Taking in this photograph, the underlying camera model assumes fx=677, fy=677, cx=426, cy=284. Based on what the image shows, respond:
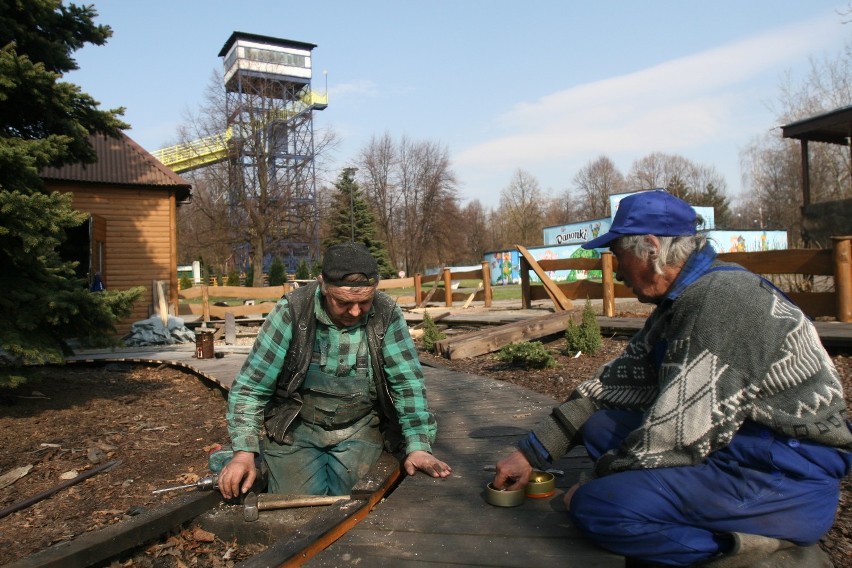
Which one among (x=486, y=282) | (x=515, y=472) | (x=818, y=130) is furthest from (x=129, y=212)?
(x=818, y=130)

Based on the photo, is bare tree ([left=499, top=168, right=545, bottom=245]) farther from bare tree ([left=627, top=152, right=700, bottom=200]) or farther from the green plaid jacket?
the green plaid jacket

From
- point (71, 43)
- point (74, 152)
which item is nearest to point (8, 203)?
point (74, 152)

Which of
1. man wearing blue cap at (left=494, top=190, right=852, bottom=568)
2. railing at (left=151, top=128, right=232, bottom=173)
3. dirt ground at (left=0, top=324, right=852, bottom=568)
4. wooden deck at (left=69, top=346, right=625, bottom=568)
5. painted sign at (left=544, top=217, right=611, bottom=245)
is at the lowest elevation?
dirt ground at (left=0, top=324, right=852, bottom=568)

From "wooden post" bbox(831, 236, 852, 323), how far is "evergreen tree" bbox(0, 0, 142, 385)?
25.8 ft

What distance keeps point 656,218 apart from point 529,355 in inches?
222

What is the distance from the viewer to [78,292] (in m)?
6.81

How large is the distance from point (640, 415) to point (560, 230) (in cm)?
3851

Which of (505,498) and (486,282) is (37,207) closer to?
(505,498)

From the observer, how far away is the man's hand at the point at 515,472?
2.89 metres

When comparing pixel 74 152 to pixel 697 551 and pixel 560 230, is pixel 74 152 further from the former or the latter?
pixel 560 230

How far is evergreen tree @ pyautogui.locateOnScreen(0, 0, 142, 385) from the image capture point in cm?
632

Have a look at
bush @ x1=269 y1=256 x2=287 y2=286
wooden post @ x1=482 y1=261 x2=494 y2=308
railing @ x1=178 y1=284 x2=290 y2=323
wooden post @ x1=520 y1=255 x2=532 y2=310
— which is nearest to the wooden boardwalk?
wooden post @ x1=520 y1=255 x2=532 y2=310

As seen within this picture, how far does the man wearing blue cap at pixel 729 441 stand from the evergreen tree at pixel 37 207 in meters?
5.89

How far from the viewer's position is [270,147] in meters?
41.8
